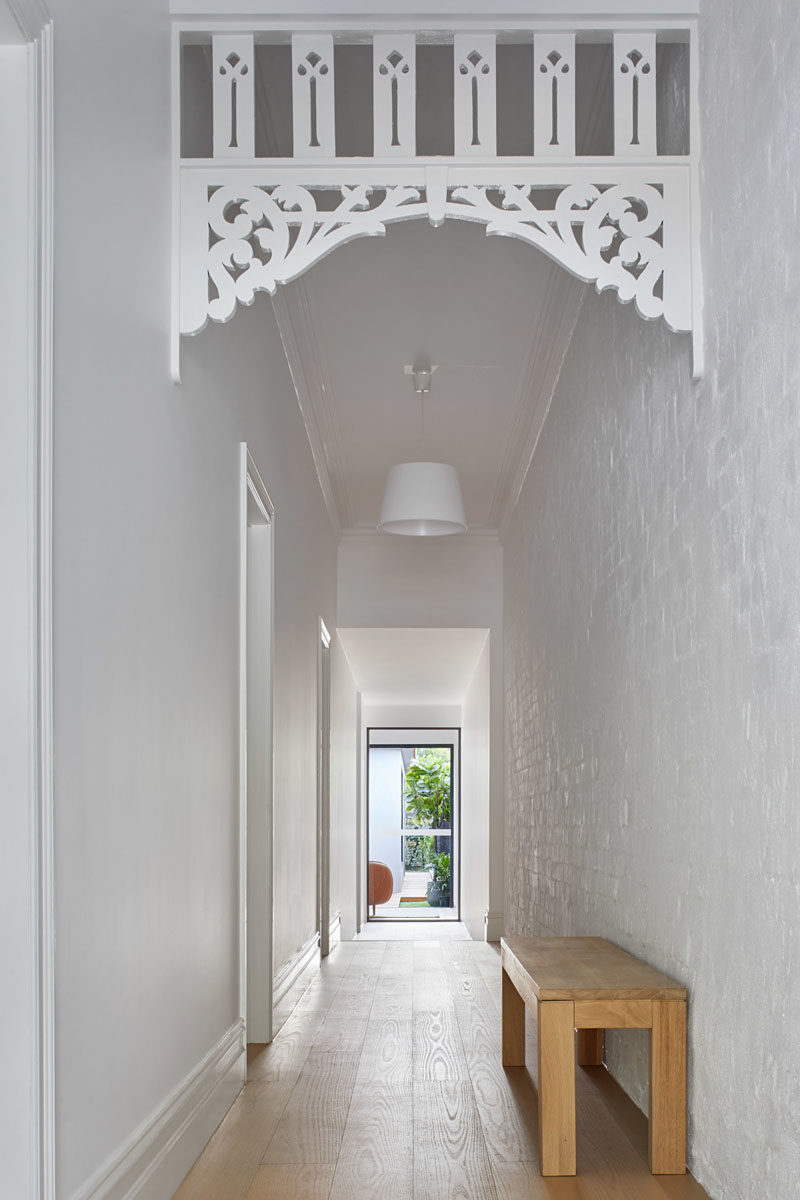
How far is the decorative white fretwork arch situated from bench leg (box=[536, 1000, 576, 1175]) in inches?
61.5

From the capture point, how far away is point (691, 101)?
272cm

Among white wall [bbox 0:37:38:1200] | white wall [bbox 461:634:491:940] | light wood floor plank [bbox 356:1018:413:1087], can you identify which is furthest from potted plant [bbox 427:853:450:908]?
white wall [bbox 0:37:38:1200]

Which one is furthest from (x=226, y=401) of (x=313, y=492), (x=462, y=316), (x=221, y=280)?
(x=313, y=492)

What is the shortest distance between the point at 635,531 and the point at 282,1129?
1.98 m

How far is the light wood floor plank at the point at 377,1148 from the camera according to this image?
264 centimetres

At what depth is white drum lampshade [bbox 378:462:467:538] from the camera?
585cm

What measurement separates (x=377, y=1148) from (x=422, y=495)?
3.49 m

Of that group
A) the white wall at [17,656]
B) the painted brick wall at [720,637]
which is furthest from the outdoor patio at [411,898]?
the white wall at [17,656]

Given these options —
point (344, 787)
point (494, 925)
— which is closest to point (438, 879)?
point (344, 787)

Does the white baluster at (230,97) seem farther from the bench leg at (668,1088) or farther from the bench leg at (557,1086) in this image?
the bench leg at (668,1088)

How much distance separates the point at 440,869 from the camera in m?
20.1

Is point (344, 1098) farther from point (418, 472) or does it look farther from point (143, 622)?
point (418, 472)

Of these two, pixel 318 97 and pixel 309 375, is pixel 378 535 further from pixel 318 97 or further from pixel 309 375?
pixel 318 97

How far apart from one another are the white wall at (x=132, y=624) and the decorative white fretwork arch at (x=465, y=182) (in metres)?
0.11
